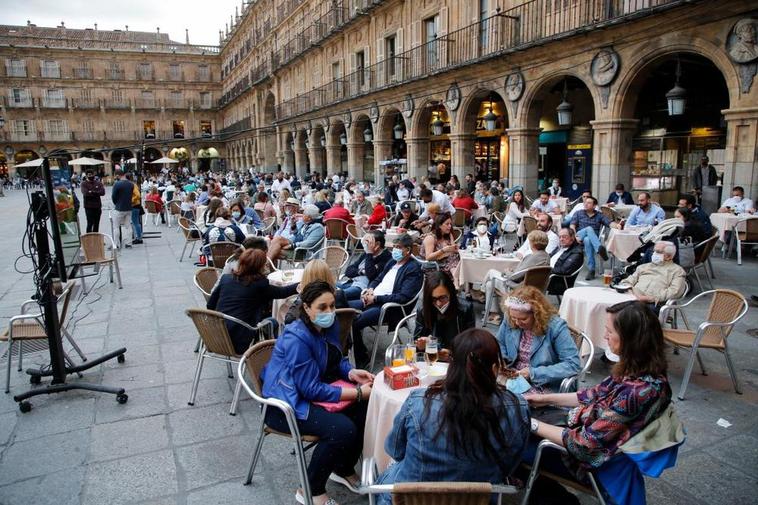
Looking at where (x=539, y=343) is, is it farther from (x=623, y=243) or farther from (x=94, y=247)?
(x=94, y=247)

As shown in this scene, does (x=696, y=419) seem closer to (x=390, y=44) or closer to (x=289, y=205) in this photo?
(x=289, y=205)

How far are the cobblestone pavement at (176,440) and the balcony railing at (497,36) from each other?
7724mm

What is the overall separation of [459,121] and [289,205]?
8981mm

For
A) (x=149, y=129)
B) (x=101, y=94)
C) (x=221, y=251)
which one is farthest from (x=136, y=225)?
(x=101, y=94)

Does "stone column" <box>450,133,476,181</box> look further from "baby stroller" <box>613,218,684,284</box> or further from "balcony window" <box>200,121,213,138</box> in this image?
"balcony window" <box>200,121,213,138</box>

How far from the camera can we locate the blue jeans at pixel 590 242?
7.82m

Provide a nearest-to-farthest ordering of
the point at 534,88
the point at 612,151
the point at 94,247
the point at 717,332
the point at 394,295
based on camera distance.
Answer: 1. the point at 717,332
2. the point at 394,295
3. the point at 94,247
4. the point at 612,151
5. the point at 534,88

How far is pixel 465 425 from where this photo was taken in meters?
1.98

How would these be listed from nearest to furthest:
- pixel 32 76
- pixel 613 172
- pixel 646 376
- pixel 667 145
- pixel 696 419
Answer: pixel 646 376, pixel 696 419, pixel 613 172, pixel 667 145, pixel 32 76

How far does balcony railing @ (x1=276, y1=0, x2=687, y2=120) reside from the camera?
35.4ft

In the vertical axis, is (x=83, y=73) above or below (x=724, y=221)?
above

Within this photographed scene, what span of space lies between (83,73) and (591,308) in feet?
190

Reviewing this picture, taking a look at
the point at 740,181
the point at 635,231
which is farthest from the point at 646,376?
the point at 740,181

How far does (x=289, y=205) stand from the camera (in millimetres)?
8656
